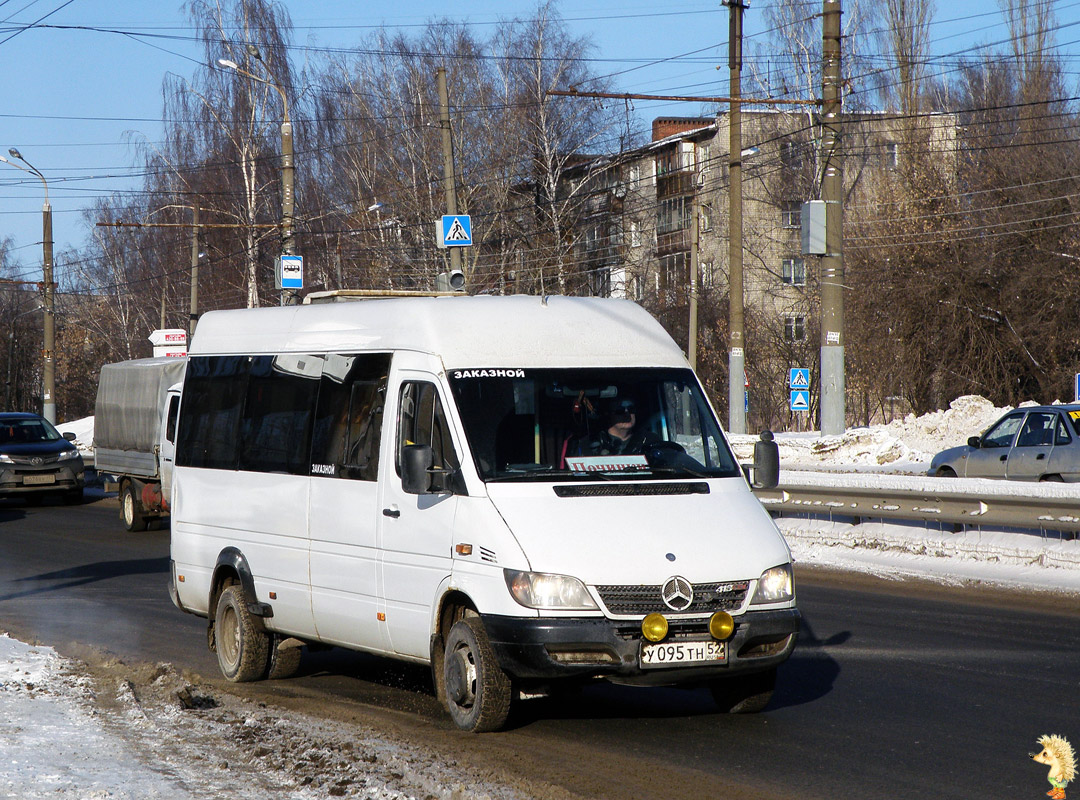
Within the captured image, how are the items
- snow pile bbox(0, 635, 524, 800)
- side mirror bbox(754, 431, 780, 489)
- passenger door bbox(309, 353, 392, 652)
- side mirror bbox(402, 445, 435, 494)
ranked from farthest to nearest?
side mirror bbox(754, 431, 780, 489) < passenger door bbox(309, 353, 392, 652) < side mirror bbox(402, 445, 435, 494) < snow pile bbox(0, 635, 524, 800)

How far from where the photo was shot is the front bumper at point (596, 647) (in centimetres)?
625

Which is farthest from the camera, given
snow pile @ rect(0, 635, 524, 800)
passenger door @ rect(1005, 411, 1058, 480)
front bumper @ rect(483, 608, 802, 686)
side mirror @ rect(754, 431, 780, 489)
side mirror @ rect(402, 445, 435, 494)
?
passenger door @ rect(1005, 411, 1058, 480)

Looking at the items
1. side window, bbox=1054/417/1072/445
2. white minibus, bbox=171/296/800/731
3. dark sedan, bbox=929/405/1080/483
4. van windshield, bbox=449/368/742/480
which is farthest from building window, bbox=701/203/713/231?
van windshield, bbox=449/368/742/480

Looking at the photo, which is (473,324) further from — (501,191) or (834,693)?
(501,191)

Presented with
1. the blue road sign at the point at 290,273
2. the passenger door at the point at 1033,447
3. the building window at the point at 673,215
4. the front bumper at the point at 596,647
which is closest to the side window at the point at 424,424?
the front bumper at the point at 596,647

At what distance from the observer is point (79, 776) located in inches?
227

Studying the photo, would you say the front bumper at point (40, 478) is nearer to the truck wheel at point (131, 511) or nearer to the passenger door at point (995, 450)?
the truck wheel at point (131, 511)

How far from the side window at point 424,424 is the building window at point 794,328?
4373 centimetres

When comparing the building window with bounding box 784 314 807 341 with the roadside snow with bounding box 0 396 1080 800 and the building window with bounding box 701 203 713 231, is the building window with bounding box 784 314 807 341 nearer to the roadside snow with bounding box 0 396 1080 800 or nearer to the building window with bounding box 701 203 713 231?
the building window with bounding box 701 203 713 231

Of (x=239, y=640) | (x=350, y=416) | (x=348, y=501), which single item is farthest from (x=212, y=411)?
(x=348, y=501)

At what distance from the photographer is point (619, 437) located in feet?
23.5

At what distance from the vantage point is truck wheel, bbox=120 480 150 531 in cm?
2054

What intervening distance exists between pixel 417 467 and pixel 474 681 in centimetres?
110

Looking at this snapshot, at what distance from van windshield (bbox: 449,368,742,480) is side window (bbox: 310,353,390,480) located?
664 millimetres
